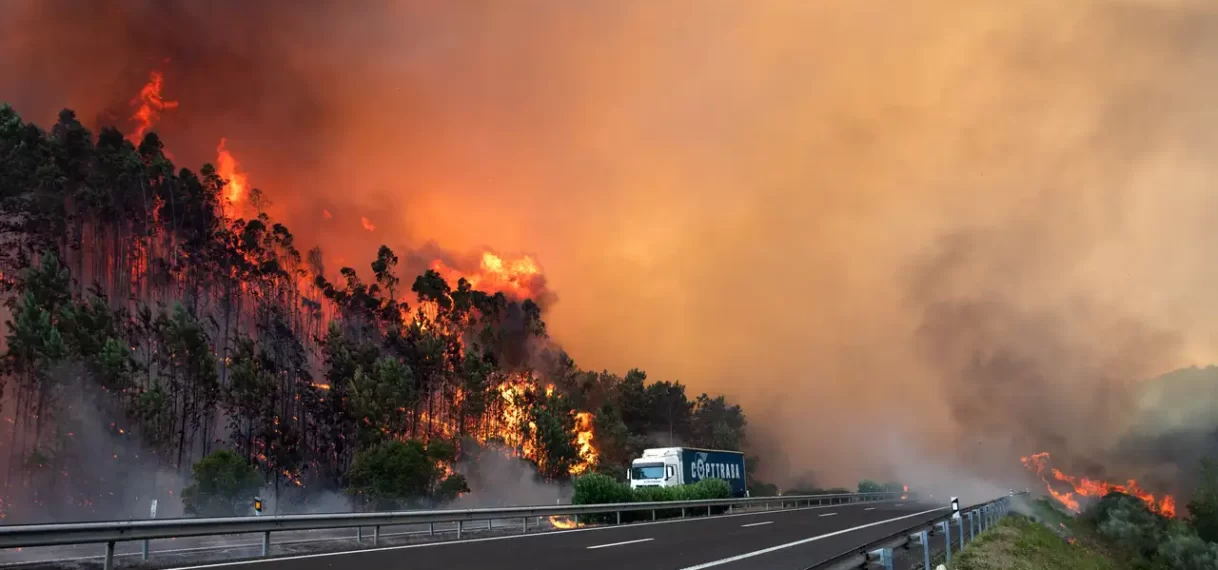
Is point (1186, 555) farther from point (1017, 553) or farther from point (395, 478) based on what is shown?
point (395, 478)

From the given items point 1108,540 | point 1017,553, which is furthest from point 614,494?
point 1108,540

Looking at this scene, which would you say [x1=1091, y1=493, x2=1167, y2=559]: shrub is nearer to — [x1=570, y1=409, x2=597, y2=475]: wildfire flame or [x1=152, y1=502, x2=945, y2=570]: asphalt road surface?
[x1=152, y1=502, x2=945, y2=570]: asphalt road surface

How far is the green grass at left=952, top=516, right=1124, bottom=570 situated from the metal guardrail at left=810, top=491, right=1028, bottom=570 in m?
0.37

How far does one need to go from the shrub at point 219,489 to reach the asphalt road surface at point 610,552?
40712 millimetres

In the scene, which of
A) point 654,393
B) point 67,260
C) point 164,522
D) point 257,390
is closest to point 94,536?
point 164,522

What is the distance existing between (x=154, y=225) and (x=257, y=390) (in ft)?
71.9

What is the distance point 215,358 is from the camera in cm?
7131

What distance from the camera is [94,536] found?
12.4 metres

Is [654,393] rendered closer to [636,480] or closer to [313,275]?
[313,275]

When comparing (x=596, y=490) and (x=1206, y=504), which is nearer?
(x=596, y=490)

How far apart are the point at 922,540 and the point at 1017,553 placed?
11.7 meters

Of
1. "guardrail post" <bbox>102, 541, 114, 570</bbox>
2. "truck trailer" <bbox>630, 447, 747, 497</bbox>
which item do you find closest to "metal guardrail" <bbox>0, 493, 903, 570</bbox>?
"guardrail post" <bbox>102, 541, 114, 570</bbox>

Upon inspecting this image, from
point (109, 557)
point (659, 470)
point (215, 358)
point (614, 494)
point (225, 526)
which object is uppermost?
point (215, 358)

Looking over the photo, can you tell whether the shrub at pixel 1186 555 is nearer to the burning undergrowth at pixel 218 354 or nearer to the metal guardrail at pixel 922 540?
the metal guardrail at pixel 922 540
